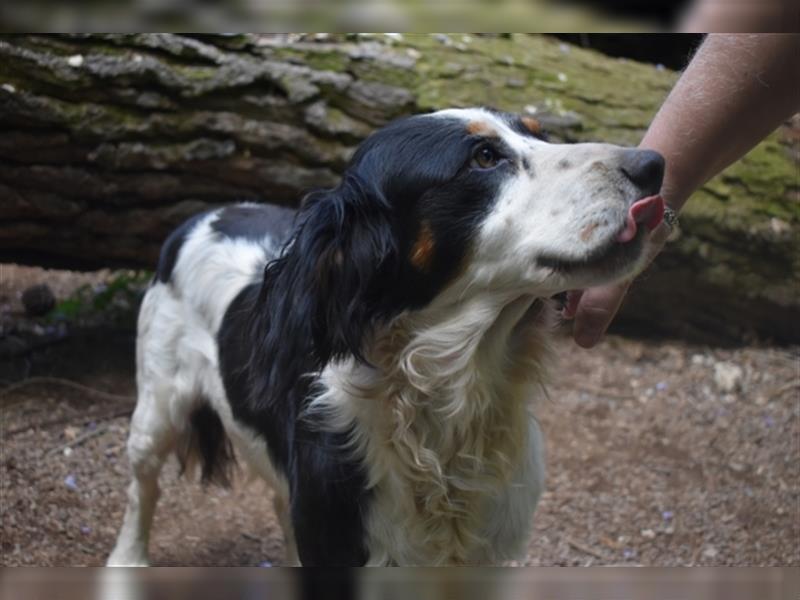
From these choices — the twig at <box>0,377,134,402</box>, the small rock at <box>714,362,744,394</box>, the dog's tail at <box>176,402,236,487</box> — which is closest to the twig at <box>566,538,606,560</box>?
the dog's tail at <box>176,402,236,487</box>

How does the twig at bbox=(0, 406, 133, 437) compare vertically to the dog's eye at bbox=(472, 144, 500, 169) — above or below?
below

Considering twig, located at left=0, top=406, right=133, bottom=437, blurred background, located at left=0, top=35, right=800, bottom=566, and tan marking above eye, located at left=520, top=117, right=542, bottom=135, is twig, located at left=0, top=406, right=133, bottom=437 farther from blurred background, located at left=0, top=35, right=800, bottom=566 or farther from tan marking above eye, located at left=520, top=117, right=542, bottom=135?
tan marking above eye, located at left=520, top=117, right=542, bottom=135

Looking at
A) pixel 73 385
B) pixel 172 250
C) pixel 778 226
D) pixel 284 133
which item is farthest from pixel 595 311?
pixel 73 385

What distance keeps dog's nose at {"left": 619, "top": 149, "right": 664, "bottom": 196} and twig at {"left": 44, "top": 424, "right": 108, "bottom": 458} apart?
9.76ft

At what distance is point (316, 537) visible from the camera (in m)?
2.58

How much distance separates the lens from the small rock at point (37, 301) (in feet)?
16.6

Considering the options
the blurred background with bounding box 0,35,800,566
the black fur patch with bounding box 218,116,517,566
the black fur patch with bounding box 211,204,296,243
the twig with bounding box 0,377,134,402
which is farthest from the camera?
the twig with bounding box 0,377,134,402

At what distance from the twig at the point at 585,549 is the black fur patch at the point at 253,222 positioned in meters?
Answer: 1.61

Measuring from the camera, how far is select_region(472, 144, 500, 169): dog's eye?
7.89ft

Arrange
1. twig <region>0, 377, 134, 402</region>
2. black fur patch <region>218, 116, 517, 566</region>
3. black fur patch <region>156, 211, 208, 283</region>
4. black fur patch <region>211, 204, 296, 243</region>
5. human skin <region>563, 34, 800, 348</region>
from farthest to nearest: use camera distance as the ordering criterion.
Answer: twig <region>0, 377, 134, 402</region>, black fur patch <region>156, 211, 208, 283</region>, black fur patch <region>211, 204, 296, 243</region>, black fur patch <region>218, 116, 517, 566</region>, human skin <region>563, 34, 800, 348</region>

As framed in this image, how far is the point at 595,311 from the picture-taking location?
271cm

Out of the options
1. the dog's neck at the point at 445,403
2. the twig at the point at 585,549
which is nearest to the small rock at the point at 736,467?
the twig at the point at 585,549

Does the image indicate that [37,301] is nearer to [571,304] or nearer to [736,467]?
[571,304]

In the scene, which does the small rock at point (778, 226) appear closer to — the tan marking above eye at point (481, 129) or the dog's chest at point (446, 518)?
the dog's chest at point (446, 518)
